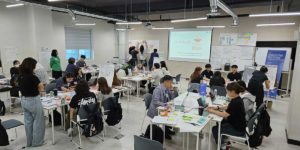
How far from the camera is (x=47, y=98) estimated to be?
415 cm

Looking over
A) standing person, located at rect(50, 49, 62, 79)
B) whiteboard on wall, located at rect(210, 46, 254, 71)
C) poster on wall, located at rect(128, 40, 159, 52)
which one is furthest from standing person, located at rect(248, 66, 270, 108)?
poster on wall, located at rect(128, 40, 159, 52)

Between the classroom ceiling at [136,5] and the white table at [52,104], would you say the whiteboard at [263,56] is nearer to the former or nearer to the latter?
the classroom ceiling at [136,5]

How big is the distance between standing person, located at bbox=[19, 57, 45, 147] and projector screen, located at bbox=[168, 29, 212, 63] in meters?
8.21

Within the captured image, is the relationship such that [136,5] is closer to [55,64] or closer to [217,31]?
[217,31]

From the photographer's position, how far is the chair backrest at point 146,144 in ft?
6.68

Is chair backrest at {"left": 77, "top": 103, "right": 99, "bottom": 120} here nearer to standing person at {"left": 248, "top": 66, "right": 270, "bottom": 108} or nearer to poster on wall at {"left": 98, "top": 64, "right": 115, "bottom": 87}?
poster on wall at {"left": 98, "top": 64, "right": 115, "bottom": 87}

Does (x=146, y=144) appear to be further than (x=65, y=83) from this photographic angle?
No

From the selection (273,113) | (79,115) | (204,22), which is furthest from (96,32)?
(273,113)

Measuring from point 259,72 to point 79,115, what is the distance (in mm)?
4460

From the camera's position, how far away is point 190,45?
10.4 metres

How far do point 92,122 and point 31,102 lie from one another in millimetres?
1108

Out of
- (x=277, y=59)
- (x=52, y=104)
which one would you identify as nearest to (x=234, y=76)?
(x=277, y=59)

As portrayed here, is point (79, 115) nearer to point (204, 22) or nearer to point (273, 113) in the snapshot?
point (273, 113)

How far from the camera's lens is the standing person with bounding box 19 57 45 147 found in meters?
3.30
